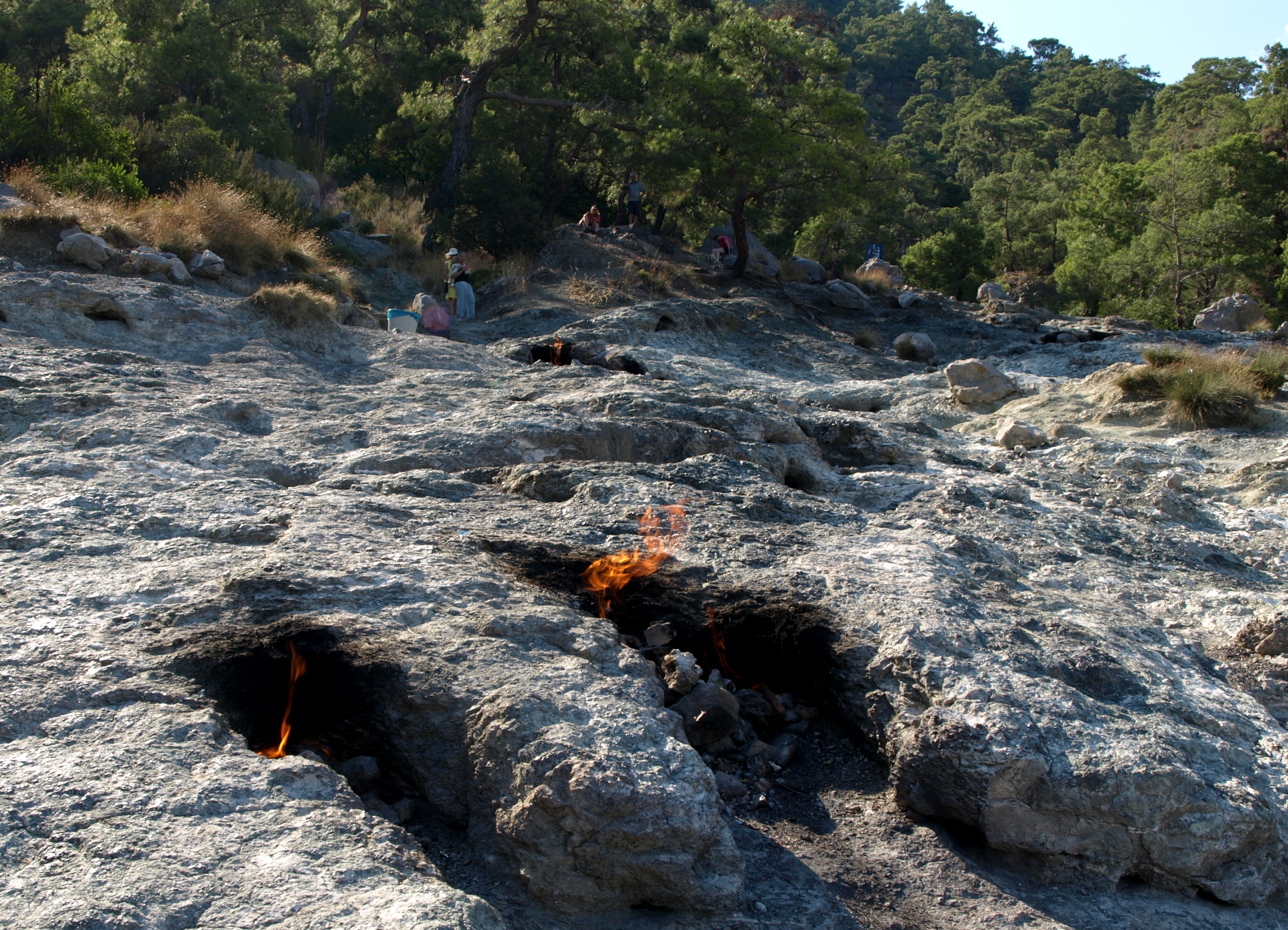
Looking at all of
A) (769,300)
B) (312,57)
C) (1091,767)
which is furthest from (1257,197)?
(1091,767)

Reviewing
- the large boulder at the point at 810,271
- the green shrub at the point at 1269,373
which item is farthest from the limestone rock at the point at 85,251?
the large boulder at the point at 810,271

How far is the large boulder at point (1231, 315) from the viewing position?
1877 centimetres

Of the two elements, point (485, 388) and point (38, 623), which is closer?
point (38, 623)

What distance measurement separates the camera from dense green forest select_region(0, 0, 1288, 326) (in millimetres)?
15070

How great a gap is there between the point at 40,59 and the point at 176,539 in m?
22.0

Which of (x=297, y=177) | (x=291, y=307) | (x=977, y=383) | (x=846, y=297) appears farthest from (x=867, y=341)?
(x=297, y=177)

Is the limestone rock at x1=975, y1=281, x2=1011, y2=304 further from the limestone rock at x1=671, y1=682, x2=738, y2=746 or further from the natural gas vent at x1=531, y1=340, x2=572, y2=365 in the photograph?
the limestone rock at x1=671, y1=682, x2=738, y2=746

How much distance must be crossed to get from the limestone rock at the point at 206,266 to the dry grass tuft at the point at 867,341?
827cm

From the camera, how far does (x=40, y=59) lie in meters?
19.7

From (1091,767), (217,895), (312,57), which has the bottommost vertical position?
(217,895)

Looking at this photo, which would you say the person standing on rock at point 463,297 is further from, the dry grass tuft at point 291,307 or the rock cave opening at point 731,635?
the rock cave opening at point 731,635

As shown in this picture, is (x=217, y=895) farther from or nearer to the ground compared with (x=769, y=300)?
nearer to the ground

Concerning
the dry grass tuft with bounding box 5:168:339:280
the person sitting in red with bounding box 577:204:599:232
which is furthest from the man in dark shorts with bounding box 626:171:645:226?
the dry grass tuft with bounding box 5:168:339:280

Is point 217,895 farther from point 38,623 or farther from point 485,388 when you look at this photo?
point 485,388
